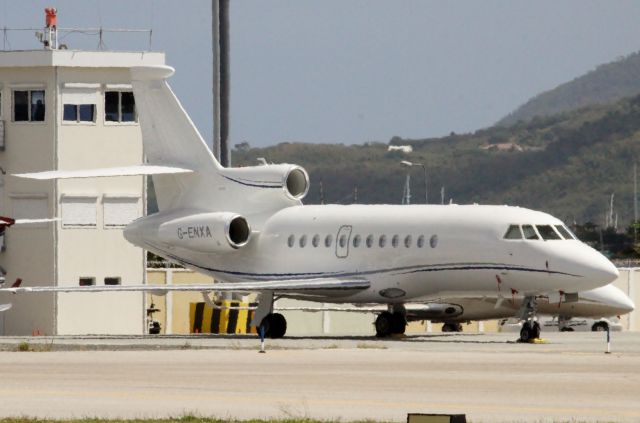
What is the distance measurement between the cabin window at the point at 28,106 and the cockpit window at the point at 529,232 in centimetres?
2012

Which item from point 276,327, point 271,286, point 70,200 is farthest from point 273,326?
point 70,200

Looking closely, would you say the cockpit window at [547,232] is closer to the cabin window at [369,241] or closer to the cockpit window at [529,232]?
the cockpit window at [529,232]

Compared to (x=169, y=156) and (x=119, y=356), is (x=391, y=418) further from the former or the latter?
(x=169, y=156)

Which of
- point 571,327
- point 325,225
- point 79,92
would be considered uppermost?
point 79,92

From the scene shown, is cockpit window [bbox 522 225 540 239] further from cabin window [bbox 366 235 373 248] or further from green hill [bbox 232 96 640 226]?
green hill [bbox 232 96 640 226]

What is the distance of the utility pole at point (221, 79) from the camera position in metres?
55.0

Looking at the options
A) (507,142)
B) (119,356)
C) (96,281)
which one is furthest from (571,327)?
(507,142)

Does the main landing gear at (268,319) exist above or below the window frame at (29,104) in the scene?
below

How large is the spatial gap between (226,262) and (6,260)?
38.0 feet

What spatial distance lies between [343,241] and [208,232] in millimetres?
3837

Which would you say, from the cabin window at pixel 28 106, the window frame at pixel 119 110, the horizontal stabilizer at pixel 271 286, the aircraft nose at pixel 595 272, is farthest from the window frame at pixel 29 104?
the aircraft nose at pixel 595 272

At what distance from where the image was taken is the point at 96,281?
5419 centimetres

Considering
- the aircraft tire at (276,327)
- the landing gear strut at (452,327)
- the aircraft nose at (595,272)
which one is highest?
the aircraft nose at (595,272)

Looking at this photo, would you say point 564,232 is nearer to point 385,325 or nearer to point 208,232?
point 385,325
